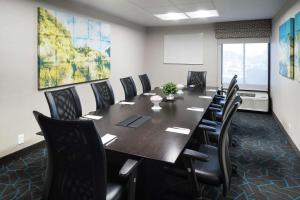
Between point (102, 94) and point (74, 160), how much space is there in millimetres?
2088

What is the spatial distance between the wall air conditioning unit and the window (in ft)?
0.78

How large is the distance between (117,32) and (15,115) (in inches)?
123

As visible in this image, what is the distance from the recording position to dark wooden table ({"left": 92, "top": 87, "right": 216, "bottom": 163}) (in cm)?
157

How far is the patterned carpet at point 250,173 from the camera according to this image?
2268 millimetres

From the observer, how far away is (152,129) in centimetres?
204

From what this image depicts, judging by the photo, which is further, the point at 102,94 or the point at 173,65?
the point at 173,65

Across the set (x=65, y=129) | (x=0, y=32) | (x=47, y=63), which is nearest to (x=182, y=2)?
(x=47, y=63)

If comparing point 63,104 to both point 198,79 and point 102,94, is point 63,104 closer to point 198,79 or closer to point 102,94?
point 102,94

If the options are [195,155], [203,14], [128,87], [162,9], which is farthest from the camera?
[203,14]

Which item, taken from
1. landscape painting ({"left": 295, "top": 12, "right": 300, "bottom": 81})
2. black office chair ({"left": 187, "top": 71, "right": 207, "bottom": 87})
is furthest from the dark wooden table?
black office chair ({"left": 187, "top": 71, "right": 207, "bottom": 87})

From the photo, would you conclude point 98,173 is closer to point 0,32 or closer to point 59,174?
point 59,174

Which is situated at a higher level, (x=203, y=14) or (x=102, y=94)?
(x=203, y=14)

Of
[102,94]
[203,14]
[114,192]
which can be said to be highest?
[203,14]

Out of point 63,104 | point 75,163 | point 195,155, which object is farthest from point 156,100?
point 75,163
